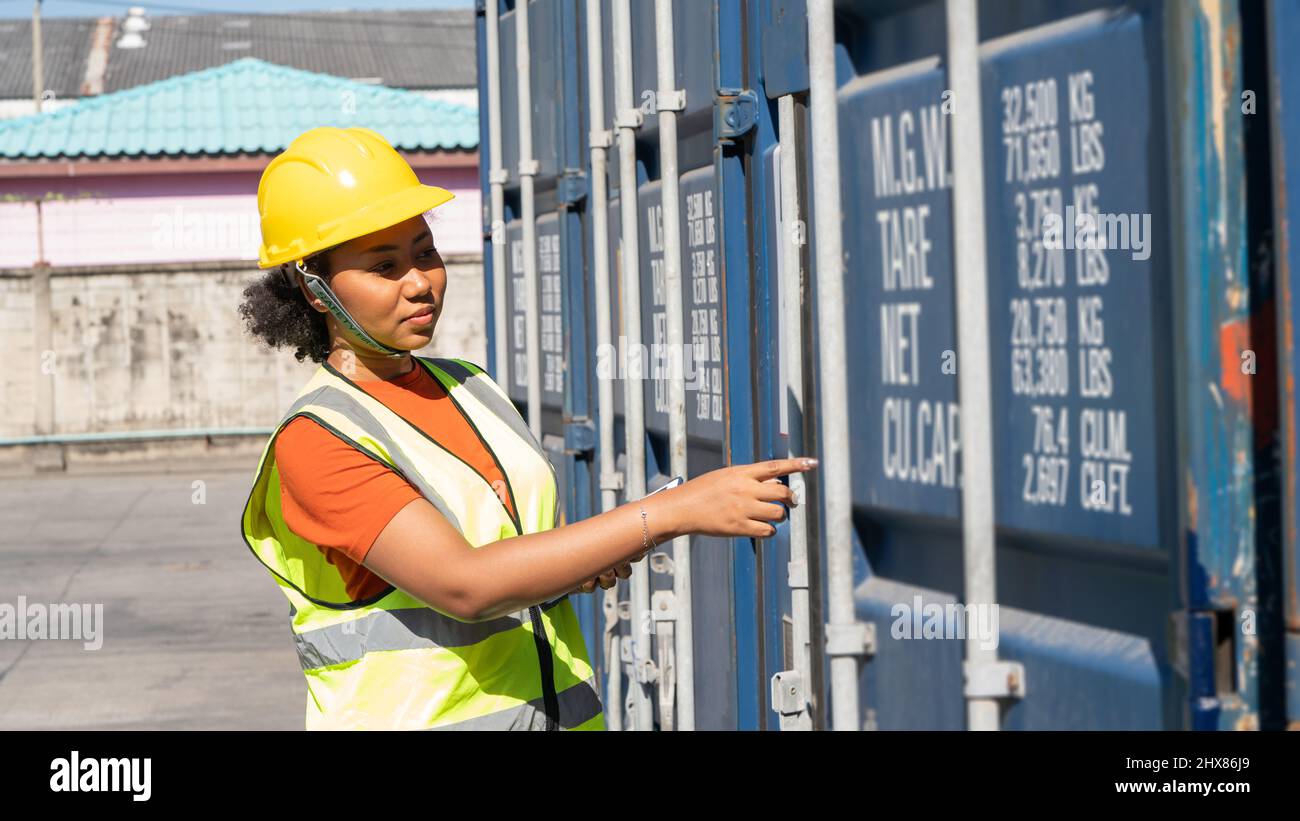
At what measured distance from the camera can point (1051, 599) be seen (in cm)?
205

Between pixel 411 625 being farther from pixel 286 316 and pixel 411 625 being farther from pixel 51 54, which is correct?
pixel 51 54

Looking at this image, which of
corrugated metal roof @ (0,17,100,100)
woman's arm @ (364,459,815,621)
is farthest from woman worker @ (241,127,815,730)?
corrugated metal roof @ (0,17,100,100)

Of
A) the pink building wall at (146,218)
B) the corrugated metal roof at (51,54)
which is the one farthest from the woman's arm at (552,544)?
the corrugated metal roof at (51,54)

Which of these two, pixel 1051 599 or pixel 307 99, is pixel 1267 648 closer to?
pixel 1051 599

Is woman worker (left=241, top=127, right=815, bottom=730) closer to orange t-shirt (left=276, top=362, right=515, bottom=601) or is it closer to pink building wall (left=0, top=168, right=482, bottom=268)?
orange t-shirt (left=276, top=362, right=515, bottom=601)

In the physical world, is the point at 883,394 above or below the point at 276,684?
above

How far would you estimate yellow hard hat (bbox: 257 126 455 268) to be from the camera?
2488mm

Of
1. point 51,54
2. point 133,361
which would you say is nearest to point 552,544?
point 133,361

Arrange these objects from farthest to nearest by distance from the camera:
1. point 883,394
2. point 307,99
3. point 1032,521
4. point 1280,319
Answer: point 307,99 < point 883,394 < point 1032,521 < point 1280,319

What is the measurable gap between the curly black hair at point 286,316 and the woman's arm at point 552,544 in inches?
21.0

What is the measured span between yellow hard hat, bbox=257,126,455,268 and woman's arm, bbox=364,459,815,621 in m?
0.44

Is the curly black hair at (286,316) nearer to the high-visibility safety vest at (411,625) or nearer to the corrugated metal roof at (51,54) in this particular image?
the high-visibility safety vest at (411,625)
